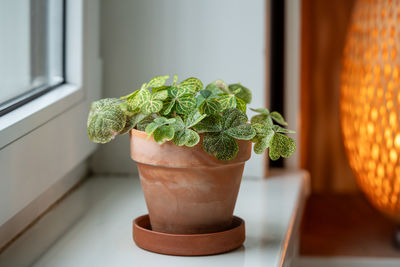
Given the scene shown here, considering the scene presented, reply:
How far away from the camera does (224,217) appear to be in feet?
2.04

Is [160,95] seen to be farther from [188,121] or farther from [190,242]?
[190,242]

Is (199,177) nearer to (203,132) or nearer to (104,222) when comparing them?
(203,132)

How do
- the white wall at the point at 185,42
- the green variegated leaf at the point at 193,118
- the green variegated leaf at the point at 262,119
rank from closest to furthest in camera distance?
the green variegated leaf at the point at 193,118, the green variegated leaf at the point at 262,119, the white wall at the point at 185,42

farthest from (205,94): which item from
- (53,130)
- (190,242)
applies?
(53,130)

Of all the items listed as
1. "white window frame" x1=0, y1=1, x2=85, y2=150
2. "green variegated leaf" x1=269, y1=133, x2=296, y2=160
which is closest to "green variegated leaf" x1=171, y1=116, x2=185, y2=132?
"green variegated leaf" x1=269, y1=133, x2=296, y2=160

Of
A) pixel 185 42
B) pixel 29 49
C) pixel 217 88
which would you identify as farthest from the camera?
pixel 185 42

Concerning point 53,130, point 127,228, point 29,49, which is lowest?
point 127,228

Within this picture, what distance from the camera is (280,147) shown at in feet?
1.93

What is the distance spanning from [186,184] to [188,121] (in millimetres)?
76

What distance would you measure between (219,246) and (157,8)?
0.57 meters

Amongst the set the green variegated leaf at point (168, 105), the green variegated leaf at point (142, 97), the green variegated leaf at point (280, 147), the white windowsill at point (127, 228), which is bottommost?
the white windowsill at point (127, 228)

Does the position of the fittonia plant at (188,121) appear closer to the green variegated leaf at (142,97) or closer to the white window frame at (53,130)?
the green variegated leaf at (142,97)

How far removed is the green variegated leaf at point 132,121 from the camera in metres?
0.60

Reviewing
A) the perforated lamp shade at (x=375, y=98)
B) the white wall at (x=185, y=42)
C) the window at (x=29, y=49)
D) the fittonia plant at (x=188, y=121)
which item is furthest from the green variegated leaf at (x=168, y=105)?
the perforated lamp shade at (x=375, y=98)
